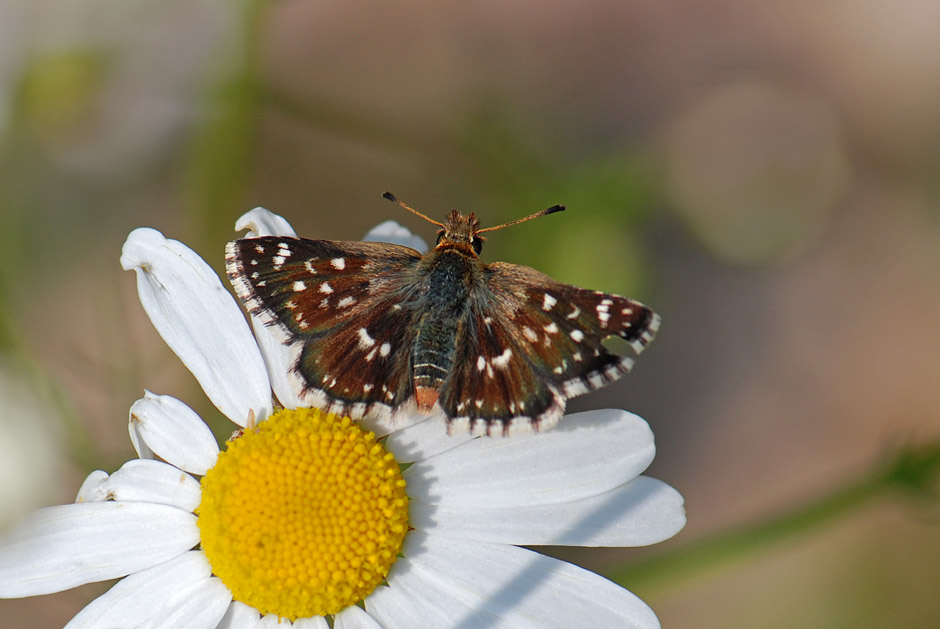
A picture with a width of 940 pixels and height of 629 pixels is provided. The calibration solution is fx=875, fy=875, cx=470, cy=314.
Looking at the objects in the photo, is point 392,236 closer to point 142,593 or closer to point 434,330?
point 434,330

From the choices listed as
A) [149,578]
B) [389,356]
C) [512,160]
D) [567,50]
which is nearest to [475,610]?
[389,356]

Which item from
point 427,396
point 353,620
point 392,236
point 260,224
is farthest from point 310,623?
point 392,236

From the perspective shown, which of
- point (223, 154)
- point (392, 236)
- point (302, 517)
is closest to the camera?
point (302, 517)

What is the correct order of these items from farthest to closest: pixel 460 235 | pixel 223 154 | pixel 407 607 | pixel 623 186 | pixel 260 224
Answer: pixel 623 186 < pixel 223 154 < pixel 460 235 < pixel 260 224 < pixel 407 607

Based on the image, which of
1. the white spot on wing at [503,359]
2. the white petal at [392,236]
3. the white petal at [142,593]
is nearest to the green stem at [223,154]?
the white petal at [392,236]

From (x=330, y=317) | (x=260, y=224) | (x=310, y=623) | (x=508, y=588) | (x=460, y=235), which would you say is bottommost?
(x=508, y=588)

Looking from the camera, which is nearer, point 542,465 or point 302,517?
point 302,517

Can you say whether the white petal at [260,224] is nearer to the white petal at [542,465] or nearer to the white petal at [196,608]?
the white petal at [542,465]
